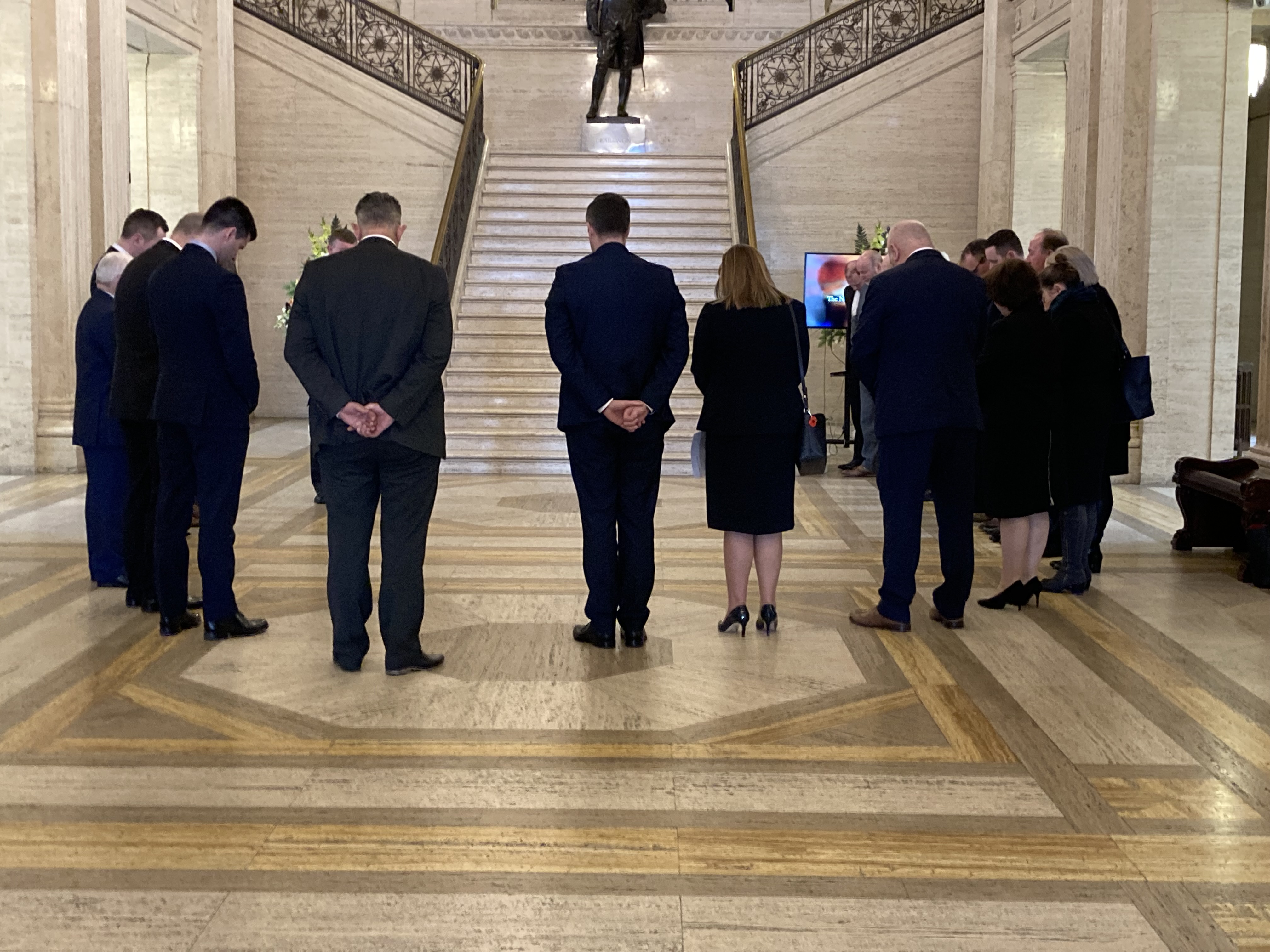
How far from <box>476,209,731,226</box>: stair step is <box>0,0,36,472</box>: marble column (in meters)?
5.56

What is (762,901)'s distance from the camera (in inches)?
122

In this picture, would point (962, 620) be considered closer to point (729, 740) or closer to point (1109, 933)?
point (729, 740)

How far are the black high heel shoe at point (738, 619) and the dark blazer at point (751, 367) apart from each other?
75 cm

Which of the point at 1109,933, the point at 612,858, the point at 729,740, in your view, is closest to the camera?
the point at 1109,933

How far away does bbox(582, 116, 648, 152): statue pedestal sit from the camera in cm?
1780

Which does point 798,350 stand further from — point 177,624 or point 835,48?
point 835,48

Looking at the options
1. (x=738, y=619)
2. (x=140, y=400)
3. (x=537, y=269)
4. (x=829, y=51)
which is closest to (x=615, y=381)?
(x=738, y=619)

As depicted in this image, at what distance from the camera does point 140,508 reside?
6.05 m

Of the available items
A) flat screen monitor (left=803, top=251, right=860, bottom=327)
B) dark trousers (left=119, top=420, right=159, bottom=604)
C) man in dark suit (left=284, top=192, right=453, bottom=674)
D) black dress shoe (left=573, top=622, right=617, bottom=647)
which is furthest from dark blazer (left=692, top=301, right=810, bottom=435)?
flat screen monitor (left=803, top=251, right=860, bottom=327)

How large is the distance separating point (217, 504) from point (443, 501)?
158 inches

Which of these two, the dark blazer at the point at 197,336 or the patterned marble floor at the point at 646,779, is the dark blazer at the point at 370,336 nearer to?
the dark blazer at the point at 197,336

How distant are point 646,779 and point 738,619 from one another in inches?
70.2

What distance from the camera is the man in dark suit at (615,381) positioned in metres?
5.17

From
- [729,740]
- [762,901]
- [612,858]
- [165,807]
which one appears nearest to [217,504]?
[165,807]
